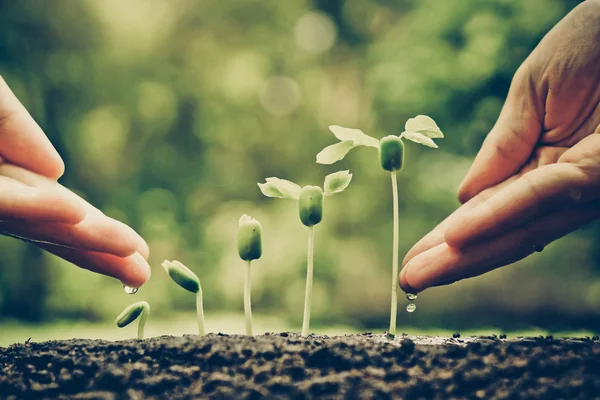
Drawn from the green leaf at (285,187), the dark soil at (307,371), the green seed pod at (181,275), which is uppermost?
the green leaf at (285,187)

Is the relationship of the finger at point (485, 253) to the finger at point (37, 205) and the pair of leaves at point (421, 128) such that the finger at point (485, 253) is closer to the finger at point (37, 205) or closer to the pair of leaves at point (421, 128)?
the pair of leaves at point (421, 128)

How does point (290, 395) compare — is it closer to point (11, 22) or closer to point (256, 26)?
point (256, 26)

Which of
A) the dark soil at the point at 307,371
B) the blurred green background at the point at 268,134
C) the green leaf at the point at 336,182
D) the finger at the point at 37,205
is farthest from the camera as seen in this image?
the blurred green background at the point at 268,134

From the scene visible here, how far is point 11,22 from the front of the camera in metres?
2.55

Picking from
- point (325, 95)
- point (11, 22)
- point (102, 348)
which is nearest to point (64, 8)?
point (11, 22)

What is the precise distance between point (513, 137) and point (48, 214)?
91 centimetres

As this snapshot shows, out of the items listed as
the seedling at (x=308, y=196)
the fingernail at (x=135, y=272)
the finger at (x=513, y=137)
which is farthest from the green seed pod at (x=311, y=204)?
the finger at (x=513, y=137)

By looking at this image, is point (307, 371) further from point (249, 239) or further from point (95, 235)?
point (95, 235)

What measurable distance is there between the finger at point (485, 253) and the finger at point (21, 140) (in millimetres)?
708

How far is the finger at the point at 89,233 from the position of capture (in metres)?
0.78

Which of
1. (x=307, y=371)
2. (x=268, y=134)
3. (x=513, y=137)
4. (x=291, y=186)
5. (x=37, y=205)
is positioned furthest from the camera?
(x=268, y=134)

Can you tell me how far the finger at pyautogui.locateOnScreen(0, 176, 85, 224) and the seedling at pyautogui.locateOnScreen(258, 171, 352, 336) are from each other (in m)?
0.29

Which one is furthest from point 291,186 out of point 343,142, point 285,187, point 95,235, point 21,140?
point 21,140

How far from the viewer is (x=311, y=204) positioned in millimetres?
751
